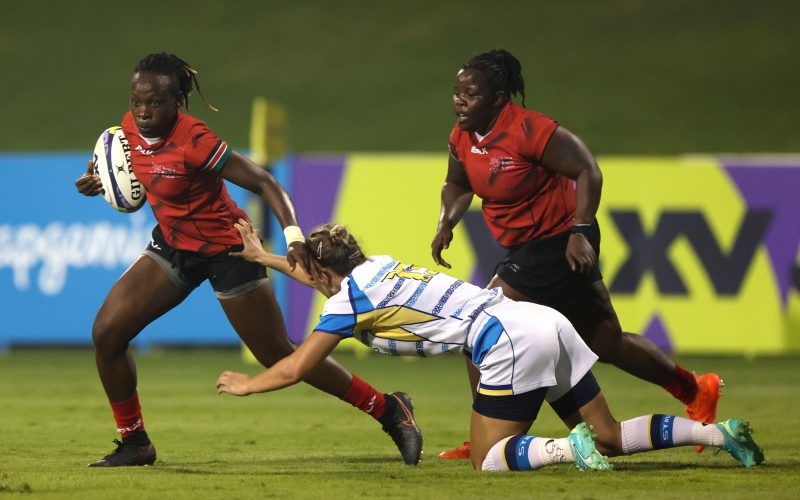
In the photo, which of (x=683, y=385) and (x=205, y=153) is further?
(x=683, y=385)

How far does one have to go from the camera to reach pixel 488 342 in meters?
6.68

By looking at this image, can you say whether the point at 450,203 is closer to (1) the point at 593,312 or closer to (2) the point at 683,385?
(1) the point at 593,312

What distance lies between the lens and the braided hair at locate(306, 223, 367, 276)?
6.60m

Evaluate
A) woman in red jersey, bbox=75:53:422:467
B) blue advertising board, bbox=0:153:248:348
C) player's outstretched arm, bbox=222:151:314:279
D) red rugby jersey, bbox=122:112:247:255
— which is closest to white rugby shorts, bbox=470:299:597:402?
woman in red jersey, bbox=75:53:422:467

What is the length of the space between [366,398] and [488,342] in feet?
4.13

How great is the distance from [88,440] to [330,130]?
62.8ft

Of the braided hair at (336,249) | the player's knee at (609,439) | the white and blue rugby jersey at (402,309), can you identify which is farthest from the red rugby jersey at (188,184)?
the player's knee at (609,439)

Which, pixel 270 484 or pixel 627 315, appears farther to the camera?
pixel 627 315

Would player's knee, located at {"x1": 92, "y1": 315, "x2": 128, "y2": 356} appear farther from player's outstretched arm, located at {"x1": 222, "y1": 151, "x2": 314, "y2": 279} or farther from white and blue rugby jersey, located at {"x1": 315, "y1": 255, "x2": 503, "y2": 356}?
white and blue rugby jersey, located at {"x1": 315, "y1": 255, "x2": 503, "y2": 356}

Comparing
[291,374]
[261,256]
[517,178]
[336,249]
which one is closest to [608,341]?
[517,178]

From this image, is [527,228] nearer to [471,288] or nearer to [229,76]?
[471,288]

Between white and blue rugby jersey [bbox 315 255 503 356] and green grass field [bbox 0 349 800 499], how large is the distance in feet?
2.23

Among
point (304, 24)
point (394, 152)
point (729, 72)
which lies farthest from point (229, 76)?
point (729, 72)

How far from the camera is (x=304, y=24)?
33.2 metres
